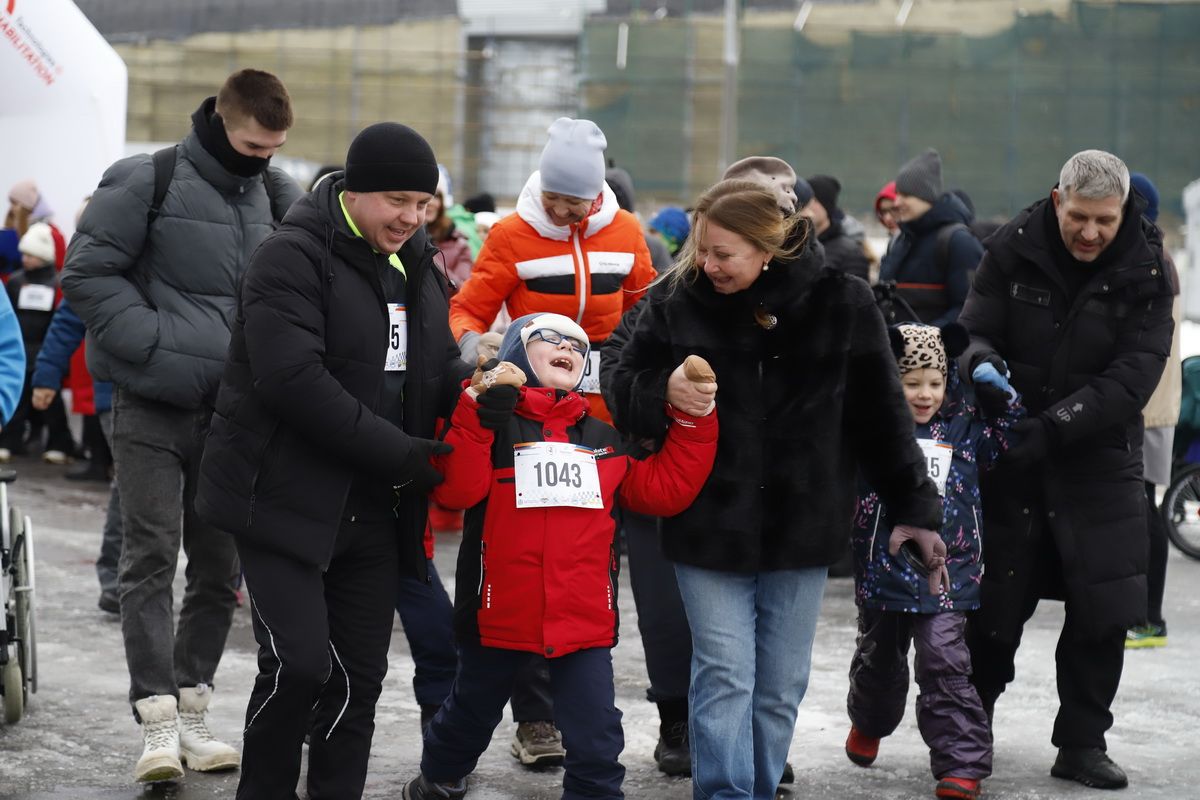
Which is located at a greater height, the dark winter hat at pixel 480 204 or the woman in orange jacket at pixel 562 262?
the dark winter hat at pixel 480 204

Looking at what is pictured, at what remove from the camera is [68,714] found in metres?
6.16

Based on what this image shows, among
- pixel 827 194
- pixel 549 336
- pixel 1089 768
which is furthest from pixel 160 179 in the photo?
pixel 827 194

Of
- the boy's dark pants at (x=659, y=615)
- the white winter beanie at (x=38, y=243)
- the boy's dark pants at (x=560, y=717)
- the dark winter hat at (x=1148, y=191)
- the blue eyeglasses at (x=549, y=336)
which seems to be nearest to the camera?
the boy's dark pants at (x=560, y=717)

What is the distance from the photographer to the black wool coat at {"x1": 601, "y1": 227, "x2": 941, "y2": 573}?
15.1 ft

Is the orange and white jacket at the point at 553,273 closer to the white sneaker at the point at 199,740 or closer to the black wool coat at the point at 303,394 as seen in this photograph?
the black wool coat at the point at 303,394

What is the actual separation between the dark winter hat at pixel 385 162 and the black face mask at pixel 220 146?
113cm

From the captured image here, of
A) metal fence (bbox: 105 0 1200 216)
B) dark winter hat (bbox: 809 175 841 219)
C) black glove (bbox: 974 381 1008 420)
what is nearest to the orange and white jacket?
→ black glove (bbox: 974 381 1008 420)

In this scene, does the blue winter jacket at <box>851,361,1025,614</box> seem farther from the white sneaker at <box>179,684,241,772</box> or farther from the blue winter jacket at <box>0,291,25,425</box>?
the blue winter jacket at <box>0,291,25,425</box>

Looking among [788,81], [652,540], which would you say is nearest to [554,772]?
[652,540]

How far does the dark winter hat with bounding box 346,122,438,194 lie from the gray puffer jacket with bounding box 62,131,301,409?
121cm

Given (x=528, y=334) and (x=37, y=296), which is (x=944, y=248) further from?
(x=37, y=296)

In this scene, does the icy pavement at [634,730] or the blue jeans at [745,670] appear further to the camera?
the icy pavement at [634,730]

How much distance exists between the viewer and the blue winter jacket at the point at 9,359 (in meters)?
4.92

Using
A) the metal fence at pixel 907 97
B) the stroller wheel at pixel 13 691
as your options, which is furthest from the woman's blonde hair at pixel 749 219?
the metal fence at pixel 907 97
